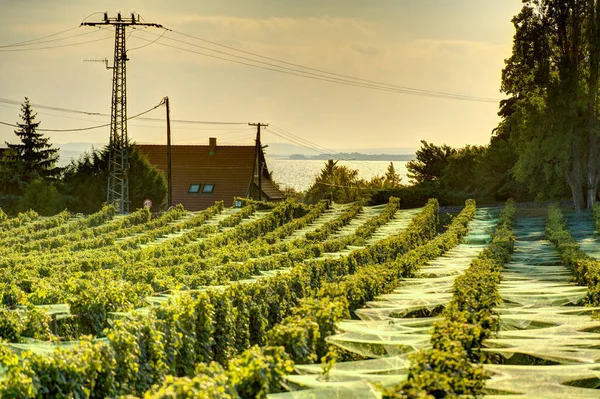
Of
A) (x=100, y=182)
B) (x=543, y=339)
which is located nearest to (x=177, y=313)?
(x=543, y=339)

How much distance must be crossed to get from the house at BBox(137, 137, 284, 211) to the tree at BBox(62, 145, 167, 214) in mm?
10114

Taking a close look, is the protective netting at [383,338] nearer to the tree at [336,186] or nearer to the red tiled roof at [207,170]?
the red tiled roof at [207,170]

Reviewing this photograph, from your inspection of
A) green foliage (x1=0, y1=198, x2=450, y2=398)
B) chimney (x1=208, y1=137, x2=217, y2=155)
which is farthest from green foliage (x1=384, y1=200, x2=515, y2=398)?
chimney (x1=208, y1=137, x2=217, y2=155)

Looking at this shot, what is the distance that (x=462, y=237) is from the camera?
43.5 metres

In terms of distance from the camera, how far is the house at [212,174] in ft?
267

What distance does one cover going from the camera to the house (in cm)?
8150

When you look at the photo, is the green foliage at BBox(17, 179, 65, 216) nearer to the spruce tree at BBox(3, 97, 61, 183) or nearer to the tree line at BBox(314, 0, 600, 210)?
the spruce tree at BBox(3, 97, 61, 183)

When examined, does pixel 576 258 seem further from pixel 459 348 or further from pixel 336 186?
pixel 336 186

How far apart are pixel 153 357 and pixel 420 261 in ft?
49.6

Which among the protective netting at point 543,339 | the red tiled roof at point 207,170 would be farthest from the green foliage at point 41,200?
the protective netting at point 543,339

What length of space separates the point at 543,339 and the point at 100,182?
2204 inches

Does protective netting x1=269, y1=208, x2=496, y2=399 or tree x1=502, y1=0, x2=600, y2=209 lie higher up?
tree x1=502, y1=0, x2=600, y2=209

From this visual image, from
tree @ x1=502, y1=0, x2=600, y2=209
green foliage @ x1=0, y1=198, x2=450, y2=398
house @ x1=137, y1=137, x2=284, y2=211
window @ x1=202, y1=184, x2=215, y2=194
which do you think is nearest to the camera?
green foliage @ x1=0, y1=198, x2=450, y2=398

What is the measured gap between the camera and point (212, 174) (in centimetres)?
8388
